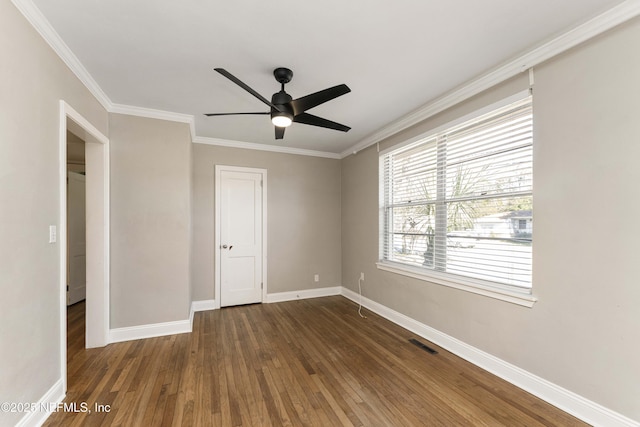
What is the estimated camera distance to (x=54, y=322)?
2.03 meters

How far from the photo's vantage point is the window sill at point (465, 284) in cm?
224

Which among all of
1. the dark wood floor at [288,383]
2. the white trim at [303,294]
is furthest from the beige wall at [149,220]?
the white trim at [303,294]

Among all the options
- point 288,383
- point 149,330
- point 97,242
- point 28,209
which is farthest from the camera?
point 149,330

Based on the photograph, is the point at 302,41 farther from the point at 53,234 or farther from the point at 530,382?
the point at 530,382

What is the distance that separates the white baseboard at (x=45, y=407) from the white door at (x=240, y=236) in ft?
7.55

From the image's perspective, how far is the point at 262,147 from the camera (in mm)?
4633

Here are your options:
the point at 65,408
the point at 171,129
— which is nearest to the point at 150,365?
the point at 65,408

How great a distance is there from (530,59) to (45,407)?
4239 millimetres

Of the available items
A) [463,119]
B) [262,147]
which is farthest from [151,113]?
[463,119]

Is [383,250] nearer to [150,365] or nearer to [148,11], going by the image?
[150,365]

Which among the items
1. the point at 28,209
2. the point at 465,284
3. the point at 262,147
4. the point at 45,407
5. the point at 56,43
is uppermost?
the point at 56,43

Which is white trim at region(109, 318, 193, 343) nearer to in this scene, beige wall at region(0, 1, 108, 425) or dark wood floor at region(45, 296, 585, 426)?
dark wood floor at region(45, 296, 585, 426)

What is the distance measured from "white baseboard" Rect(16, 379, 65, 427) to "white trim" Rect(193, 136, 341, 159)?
3205 millimetres

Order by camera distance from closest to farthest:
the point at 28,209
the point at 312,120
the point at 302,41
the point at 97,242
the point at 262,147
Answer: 1. the point at 28,209
2. the point at 302,41
3. the point at 312,120
4. the point at 97,242
5. the point at 262,147
